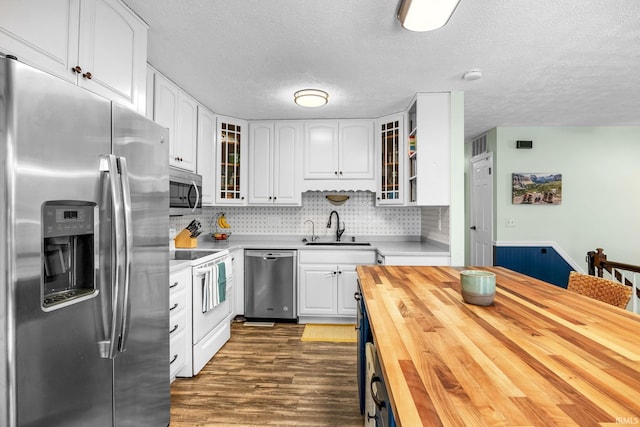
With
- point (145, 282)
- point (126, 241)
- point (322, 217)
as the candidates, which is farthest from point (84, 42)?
point (322, 217)

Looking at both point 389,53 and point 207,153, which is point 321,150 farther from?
point 389,53

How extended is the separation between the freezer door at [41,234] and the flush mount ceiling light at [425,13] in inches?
58.5

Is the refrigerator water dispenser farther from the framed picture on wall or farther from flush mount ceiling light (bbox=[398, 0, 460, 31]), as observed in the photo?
the framed picture on wall

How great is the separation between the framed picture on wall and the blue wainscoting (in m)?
0.62

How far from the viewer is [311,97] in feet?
9.83

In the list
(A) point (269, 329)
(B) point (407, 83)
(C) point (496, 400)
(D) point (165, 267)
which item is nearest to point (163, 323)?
(D) point (165, 267)

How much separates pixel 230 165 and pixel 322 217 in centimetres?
135

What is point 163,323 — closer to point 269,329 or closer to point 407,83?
point 269,329

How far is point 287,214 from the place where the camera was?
451cm

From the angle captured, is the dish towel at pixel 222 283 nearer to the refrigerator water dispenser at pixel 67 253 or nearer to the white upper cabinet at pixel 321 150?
the white upper cabinet at pixel 321 150

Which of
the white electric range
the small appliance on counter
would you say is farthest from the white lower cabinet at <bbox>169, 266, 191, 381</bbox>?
the small appliance on counter

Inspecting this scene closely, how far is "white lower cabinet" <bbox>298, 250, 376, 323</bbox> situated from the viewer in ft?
12.6

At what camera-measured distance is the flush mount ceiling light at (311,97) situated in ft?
9.78

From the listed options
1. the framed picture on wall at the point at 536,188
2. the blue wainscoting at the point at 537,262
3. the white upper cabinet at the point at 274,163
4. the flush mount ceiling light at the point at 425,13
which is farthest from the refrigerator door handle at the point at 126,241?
the framed picture on wall at the point at 536,188
